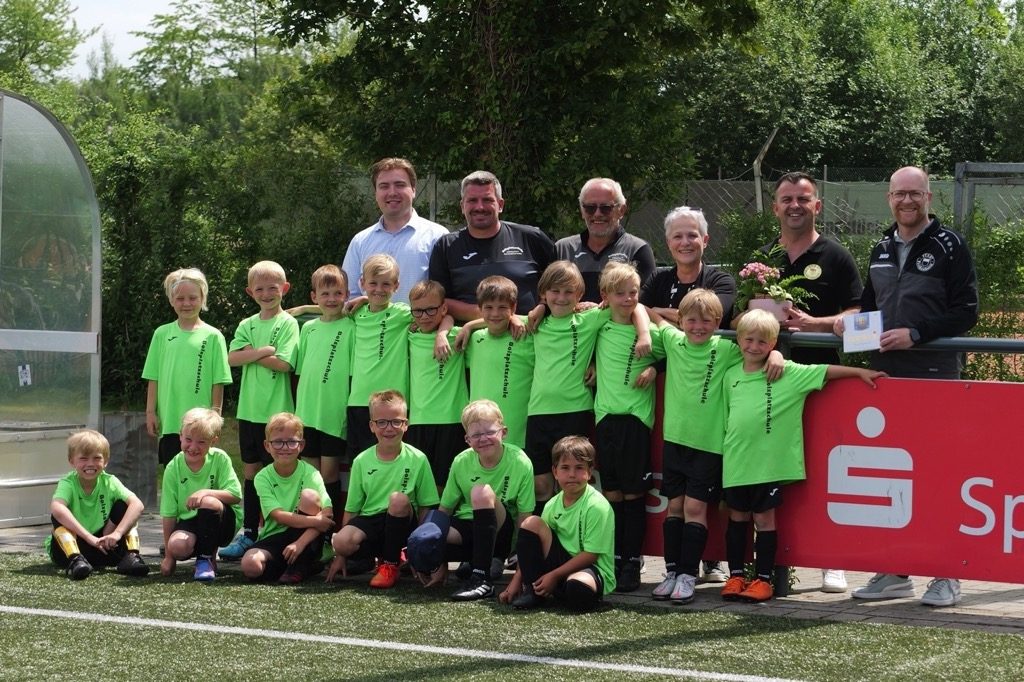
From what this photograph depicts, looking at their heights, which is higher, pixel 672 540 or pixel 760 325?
pixel 760 325

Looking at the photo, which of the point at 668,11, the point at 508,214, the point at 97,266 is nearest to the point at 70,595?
the point at 97,266

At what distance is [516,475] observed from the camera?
741 centimetres

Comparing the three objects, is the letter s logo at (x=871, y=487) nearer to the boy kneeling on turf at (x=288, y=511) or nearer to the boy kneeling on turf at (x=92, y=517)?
the boy kneeling on turf at (x=288, y=511)

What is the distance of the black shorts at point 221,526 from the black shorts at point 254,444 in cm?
51

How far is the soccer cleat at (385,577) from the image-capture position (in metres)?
7.51

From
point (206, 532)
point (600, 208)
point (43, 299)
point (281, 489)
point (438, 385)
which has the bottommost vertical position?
point (206, 532)

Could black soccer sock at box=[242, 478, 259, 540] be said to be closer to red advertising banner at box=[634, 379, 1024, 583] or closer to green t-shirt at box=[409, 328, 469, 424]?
green t-shirt at box=[409, 328, 469, 424]

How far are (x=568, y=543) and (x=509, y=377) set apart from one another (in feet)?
3.59

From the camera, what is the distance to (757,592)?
23.2ft

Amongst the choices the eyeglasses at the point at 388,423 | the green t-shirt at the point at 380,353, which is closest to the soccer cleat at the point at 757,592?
the eyeglasses at the point at 388,423

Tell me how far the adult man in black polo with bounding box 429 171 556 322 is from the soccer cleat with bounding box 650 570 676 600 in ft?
5.61

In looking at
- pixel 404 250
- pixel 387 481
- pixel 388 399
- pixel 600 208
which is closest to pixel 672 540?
pixel 387 481

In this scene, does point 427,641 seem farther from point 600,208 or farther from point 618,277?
point 600,208

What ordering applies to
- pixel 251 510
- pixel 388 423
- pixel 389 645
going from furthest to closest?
1. pixel 251 510
2. pixel 388 423
3. pixel 389 645
